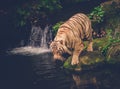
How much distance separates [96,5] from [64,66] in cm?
534

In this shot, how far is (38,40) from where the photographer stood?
1880 centimetres

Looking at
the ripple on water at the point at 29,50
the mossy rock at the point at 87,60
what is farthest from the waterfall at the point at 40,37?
the mossy rock at the point at 87,60

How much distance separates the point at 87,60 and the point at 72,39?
0.90 meters

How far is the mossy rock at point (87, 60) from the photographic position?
44.1ft

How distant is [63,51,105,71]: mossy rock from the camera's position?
13438 mm

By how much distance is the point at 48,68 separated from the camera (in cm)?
1417

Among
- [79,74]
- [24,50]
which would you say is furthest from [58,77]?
[24,50]

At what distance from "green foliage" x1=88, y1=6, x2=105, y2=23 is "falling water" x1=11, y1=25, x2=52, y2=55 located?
240 centimetres

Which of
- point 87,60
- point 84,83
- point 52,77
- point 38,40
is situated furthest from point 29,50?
point 84,83

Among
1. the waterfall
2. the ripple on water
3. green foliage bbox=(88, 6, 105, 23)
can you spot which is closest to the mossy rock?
green foliage bbox=(88, 6, 105, 23)

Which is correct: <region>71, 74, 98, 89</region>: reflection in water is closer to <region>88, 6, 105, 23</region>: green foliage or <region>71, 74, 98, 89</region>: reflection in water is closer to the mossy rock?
the mossy rock

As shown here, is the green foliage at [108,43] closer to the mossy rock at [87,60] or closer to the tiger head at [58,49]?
the mossy rock at [87,60]

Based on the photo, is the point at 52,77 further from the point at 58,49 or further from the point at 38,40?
the point at 38,40

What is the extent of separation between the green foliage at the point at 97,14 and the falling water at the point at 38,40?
2.40 meters
